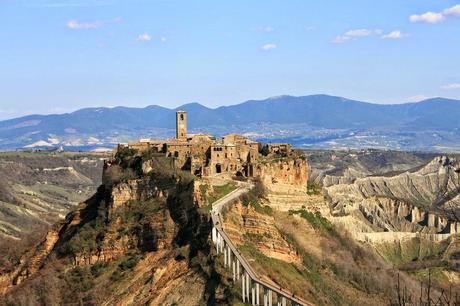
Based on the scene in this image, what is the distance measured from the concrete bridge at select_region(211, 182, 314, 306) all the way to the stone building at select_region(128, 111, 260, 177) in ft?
35.4

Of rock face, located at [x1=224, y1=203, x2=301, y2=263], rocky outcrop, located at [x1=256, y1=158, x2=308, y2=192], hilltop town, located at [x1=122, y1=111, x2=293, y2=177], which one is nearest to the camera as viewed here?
rock face, located at [x1=224, y1=203, x2=301, y2=263]

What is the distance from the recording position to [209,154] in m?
60.8

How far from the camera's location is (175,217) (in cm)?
5228

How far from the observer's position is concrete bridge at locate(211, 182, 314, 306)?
38.6 meters

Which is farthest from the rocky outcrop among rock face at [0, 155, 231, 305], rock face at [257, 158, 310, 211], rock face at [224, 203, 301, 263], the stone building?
rock face at [0, 155, 231, 305]

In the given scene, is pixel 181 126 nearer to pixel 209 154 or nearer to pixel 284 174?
pixel 209 154

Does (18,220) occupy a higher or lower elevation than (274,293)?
lower

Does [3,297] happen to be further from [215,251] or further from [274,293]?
[274,293]

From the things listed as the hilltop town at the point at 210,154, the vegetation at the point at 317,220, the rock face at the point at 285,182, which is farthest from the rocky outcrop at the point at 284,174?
the vegetation at the point at 317,220


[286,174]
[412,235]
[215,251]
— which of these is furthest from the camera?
[412,235]

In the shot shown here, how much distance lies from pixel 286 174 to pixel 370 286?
9552 millimetres

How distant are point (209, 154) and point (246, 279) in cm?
2087

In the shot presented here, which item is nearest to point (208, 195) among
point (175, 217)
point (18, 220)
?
point (175, 217)

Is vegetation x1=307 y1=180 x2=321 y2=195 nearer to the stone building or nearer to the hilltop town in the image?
the hilltop town
